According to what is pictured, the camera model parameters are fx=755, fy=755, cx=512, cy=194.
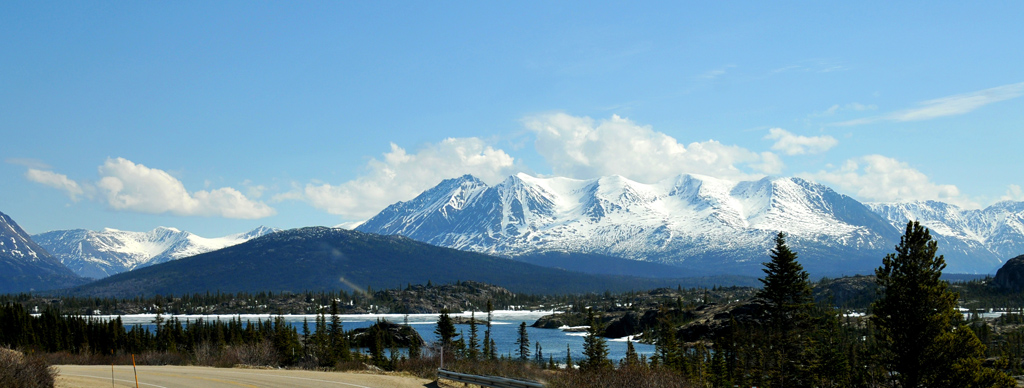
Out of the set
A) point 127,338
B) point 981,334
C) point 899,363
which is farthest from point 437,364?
point 981,334

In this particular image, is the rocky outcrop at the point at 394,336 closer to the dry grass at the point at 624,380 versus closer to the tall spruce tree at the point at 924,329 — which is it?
the tall spruce tree at the point at 924,329

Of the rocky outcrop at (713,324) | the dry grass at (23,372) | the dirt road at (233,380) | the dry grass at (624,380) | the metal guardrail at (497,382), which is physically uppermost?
the dry grass at (23,372)

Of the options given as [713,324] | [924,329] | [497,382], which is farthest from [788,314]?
[713,324]

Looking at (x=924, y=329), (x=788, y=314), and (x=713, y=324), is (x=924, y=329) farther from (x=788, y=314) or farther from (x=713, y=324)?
(x=713, y=324)

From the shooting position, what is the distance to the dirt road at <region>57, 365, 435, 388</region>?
35500mm

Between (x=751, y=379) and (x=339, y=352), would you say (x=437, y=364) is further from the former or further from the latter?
(x=339, y=352)

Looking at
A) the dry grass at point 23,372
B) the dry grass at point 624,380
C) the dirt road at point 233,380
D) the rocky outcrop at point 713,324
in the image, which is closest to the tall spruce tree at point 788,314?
the dry grass at point 624,380

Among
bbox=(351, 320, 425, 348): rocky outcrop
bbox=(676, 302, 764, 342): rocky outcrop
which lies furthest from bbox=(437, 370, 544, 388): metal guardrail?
bbox=(676, 302, 764, 342): rocky outcrop

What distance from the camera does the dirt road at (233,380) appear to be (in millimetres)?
35500

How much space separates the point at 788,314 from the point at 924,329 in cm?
1442

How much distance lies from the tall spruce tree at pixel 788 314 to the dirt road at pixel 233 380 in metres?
33.3

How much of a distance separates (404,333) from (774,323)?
378 ft

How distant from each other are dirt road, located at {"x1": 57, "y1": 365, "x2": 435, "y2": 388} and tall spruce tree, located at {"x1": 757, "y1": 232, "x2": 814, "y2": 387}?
109 ft

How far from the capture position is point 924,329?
46.8 meters
